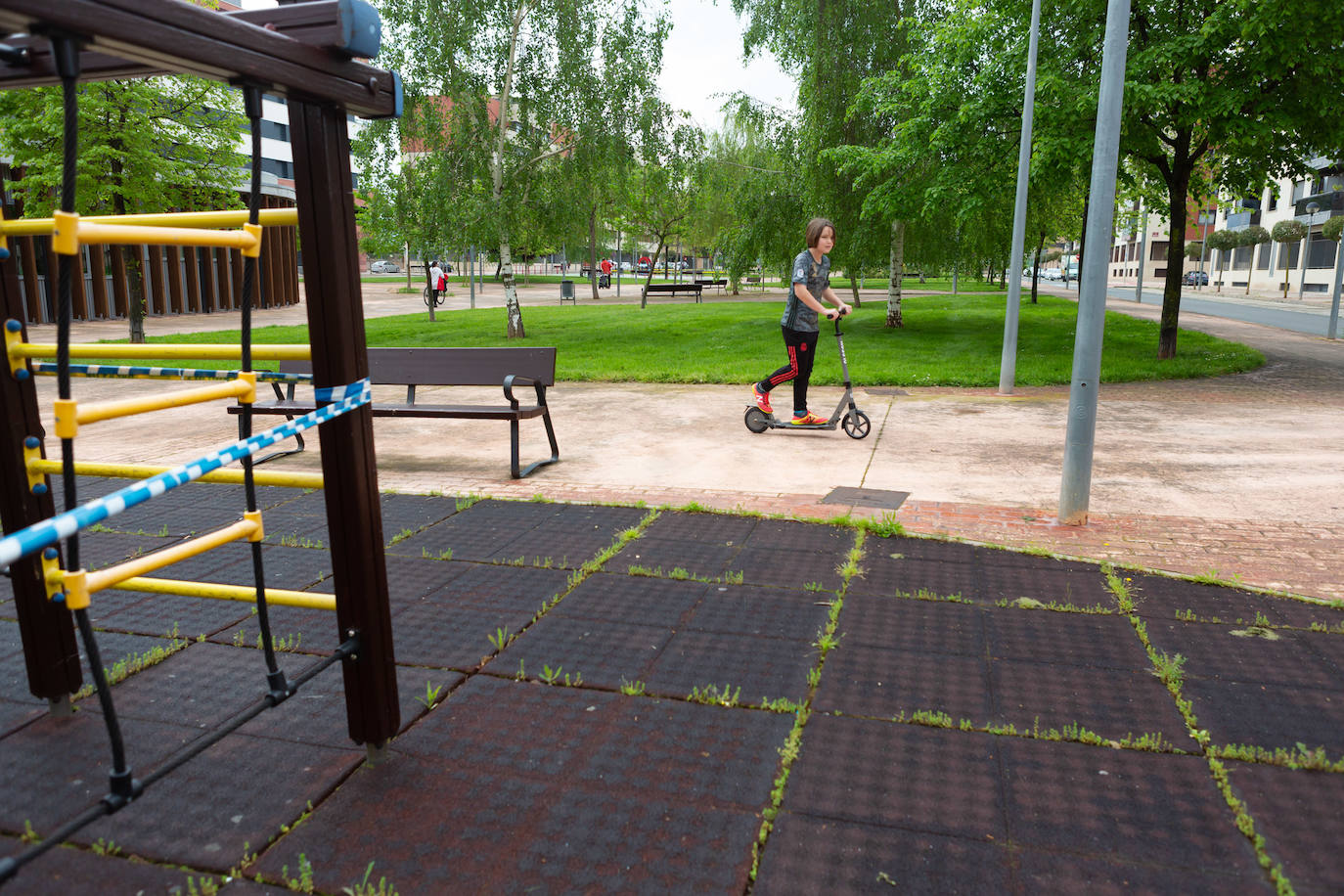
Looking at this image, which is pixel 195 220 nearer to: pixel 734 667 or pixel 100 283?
pixel 734 667

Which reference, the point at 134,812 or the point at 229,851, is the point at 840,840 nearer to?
the point at 229,851

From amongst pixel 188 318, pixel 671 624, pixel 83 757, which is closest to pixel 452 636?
pixel 671 624

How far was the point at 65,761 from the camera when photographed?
3018 millimetres

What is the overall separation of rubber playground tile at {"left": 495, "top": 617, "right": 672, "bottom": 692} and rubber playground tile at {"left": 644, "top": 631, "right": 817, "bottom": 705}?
0.08 meters

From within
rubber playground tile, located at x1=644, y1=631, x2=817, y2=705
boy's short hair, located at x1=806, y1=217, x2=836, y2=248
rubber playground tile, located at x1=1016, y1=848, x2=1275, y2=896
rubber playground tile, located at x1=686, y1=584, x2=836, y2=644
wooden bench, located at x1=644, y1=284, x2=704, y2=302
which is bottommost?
rubber playground tile, located at x1=686, y1=584, x2=836, y2=644

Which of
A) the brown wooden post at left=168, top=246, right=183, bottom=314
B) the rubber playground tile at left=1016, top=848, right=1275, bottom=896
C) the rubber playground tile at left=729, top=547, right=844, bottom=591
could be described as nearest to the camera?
the rubber playground tile at left=1016, top=848, right=1275, bottom=896

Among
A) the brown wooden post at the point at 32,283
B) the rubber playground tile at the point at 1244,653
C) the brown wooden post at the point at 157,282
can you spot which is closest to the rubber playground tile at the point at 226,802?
the rubber playground tile at the point at 1244,653

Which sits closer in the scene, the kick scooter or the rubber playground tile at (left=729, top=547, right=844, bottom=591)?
the rubber playground tile at (left=729, top=547, right=844, bottom=591)

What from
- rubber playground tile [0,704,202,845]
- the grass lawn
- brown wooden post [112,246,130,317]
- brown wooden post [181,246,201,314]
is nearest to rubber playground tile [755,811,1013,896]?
rubber playground tile [0,704,202,845]

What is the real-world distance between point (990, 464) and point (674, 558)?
11.8ft

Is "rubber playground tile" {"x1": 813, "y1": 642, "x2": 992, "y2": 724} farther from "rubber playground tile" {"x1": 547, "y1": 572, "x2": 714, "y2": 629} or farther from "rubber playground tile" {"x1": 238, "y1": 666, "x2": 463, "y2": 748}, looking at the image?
"rubber playground tile" {"x1": 238, "y1": 666, "x2": 463, "y2": 748}

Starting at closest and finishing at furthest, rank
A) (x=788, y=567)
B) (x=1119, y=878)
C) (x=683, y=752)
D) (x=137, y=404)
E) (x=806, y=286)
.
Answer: (x=137, y=404) < (x=1119, y=878) < (x=683, y=752) < (x=788, y=567) < (x=806, y=286)

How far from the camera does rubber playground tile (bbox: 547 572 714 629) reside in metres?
4.32

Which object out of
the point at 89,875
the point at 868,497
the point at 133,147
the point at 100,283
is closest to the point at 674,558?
the point at 868,497
